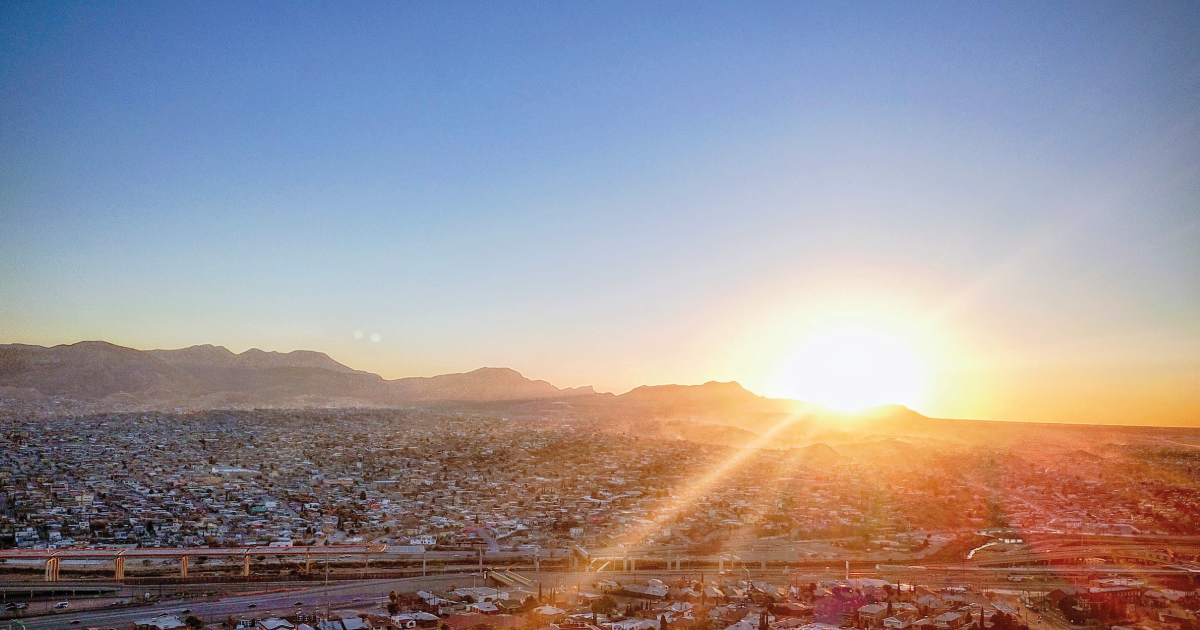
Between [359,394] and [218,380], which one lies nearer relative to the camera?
[218,380]

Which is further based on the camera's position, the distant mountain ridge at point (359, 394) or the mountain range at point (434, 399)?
the distant mountain ridge at point (359, 394)

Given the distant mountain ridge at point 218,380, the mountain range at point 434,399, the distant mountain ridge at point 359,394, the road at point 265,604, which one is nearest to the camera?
the road at point 265,604

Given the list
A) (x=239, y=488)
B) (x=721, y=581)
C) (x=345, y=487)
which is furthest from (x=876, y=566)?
(x=239, y=488)

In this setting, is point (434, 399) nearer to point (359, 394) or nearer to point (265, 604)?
point (359, 394)

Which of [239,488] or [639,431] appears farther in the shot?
[639,431]

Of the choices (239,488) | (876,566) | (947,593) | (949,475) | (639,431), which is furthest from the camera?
(639,431)

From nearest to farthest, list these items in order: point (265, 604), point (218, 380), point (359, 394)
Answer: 1. point (265, 604)
2. point (218, 380)
3. point (359, 394)

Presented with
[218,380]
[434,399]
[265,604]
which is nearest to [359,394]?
[434,399]

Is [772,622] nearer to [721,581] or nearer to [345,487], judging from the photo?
[721,581]

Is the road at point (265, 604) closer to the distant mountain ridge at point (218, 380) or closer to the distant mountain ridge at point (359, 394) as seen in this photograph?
the distant mountain ridge at point (359, 394)

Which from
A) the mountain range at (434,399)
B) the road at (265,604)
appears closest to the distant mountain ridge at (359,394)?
the mountain range at (434,399)

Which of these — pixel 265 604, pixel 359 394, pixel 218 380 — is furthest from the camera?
pixel 359 394
